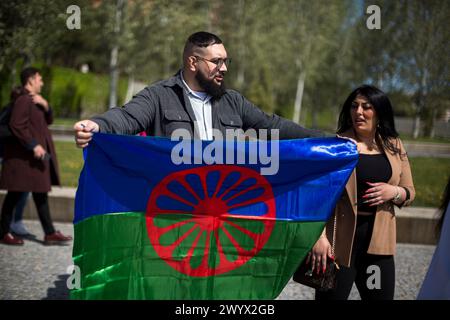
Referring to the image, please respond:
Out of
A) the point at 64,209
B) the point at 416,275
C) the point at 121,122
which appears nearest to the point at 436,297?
the point at 121,122

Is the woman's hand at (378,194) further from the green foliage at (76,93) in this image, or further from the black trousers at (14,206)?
the green foliage at (76,93)

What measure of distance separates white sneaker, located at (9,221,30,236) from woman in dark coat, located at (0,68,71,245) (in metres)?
0.49

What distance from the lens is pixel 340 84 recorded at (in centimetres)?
3944

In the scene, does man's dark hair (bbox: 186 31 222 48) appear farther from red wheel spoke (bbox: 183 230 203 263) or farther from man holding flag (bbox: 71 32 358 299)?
red wheel spoke (bbox: 183 230 203 263)

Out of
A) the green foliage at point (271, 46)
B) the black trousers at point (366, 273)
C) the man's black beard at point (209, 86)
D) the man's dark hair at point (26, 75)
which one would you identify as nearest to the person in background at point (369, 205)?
the black trousers at point (366, 273)

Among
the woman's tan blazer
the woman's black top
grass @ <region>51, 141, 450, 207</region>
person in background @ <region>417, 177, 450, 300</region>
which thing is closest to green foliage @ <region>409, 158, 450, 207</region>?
grass @ <region>51, 141, 450, 207</region>

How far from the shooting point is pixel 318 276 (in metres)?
3.31

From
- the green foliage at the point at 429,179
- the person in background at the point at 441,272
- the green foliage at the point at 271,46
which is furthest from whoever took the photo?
the green foliage at the point at 271,46

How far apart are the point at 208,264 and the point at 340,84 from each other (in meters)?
37.5

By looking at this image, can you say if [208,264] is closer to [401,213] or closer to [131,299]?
[131,299]

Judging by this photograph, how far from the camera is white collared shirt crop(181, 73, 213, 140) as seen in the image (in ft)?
11.1

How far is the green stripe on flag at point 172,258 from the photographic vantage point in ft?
10.5

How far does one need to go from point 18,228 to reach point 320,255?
200 inches

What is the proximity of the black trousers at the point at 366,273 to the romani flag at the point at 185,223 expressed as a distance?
0.35 m
